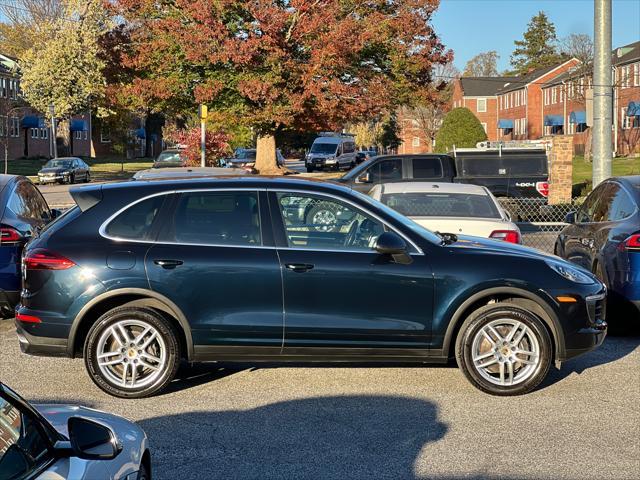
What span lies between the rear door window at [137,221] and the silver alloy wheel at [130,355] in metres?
0.72

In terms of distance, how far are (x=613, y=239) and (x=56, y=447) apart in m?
7.48

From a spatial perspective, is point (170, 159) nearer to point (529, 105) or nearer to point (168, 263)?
point (168, 263)

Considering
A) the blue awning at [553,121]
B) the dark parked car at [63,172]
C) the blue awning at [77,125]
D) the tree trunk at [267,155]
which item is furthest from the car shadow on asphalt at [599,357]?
the blue awning at [77,125]

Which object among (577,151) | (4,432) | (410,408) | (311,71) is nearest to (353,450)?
(410,408)

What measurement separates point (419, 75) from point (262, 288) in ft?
103

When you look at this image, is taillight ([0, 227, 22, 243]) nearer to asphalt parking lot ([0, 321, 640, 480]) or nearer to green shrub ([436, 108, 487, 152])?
asphalt parking lot ([0, 321, 640, 480])

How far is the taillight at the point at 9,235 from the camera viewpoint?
8789 mm

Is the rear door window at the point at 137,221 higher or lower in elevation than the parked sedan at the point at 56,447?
higher

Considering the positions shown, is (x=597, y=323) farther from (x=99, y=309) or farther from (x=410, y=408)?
(x=99, y=309)

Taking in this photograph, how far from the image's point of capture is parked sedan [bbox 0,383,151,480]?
263cm

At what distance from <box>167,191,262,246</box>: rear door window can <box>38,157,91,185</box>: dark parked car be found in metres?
38.6

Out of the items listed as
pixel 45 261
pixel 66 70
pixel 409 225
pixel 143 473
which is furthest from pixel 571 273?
pixel 66 70

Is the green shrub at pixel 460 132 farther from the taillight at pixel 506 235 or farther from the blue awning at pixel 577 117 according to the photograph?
the taillight at pixel 506 235

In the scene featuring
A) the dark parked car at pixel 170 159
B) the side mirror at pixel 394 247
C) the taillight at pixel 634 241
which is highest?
the dark parked car at pixel 170 159
